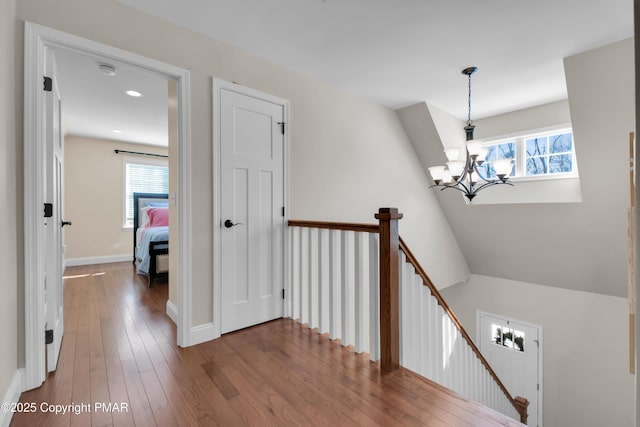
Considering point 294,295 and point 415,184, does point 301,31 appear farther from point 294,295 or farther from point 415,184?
point 415,184

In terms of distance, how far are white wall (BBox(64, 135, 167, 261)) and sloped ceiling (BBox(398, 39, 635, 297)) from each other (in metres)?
5.44

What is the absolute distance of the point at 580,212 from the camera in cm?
364

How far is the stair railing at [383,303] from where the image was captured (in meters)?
1.89

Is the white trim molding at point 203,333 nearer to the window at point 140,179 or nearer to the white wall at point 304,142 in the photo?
the white wall at point 304,142

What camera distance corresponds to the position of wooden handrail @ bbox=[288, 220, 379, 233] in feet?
6.51

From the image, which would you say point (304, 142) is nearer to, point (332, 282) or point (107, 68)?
point (332, 282)

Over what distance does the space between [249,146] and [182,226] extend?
0.90m

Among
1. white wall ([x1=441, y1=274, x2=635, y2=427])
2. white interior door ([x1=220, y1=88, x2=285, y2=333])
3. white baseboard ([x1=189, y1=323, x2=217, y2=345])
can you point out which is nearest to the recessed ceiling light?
white interior door ([x1=220, y1=88, x2=285, y2=333])

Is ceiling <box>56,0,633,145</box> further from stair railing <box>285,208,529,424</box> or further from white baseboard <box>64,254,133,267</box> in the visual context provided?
white baseboard <box>64,254,133,267</box>

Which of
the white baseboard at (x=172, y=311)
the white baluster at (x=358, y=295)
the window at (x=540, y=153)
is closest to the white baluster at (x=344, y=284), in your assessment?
the white baluster at (x=358, y=295)

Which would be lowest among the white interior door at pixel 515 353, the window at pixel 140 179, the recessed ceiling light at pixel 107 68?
the white interior door at pixel 515 353

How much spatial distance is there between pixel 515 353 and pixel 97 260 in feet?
25.5

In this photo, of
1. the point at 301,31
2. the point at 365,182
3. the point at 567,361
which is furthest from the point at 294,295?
the point at 567,361

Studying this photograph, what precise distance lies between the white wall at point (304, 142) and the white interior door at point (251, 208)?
136 millimetres
